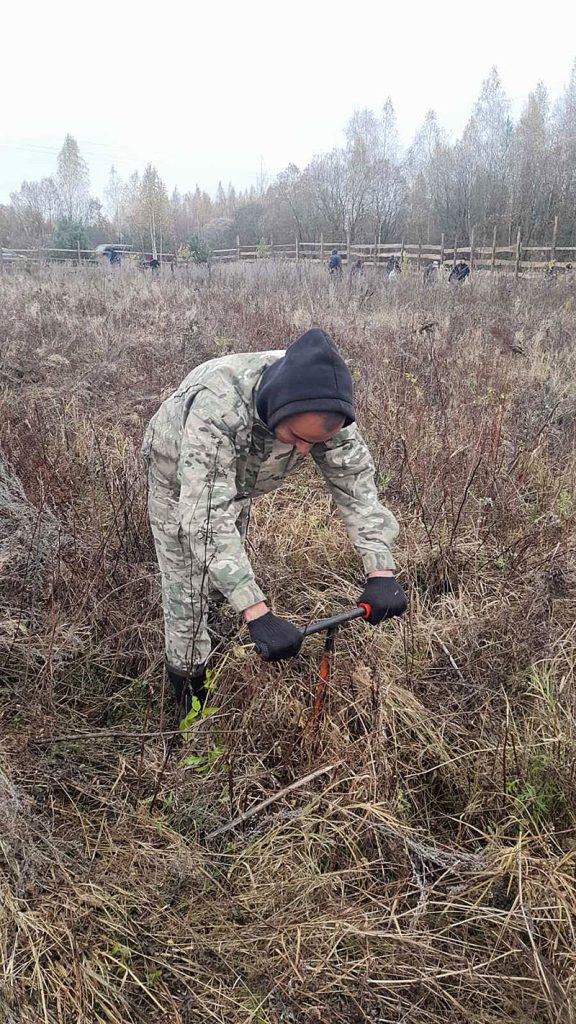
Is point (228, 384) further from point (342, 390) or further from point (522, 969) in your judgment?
point (522, 969)

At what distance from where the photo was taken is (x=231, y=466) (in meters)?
1.97

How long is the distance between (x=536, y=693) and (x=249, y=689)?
3.62ft

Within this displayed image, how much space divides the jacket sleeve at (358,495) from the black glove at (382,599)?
0.07 meters

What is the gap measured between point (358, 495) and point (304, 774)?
95cm

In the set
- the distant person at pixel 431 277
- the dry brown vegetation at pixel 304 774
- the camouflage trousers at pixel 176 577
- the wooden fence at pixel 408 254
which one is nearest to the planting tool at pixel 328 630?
the dry brown vegetation at pixel 304 774

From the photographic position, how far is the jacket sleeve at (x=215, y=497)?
1.78 metres

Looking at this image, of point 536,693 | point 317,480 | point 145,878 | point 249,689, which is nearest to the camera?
point 145,878

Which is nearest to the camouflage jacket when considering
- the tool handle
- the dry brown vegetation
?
the tool handle

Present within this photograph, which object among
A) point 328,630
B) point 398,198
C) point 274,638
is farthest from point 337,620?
point 398,198

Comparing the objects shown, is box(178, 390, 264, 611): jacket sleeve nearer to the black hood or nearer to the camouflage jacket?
the camouflage jacket

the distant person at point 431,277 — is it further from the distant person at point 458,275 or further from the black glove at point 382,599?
the black glove at point 382,599

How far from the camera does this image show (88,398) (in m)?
5.85

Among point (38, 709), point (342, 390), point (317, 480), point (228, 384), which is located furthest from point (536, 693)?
point (317, 480)

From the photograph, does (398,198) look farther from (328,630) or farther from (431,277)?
(328,630)
